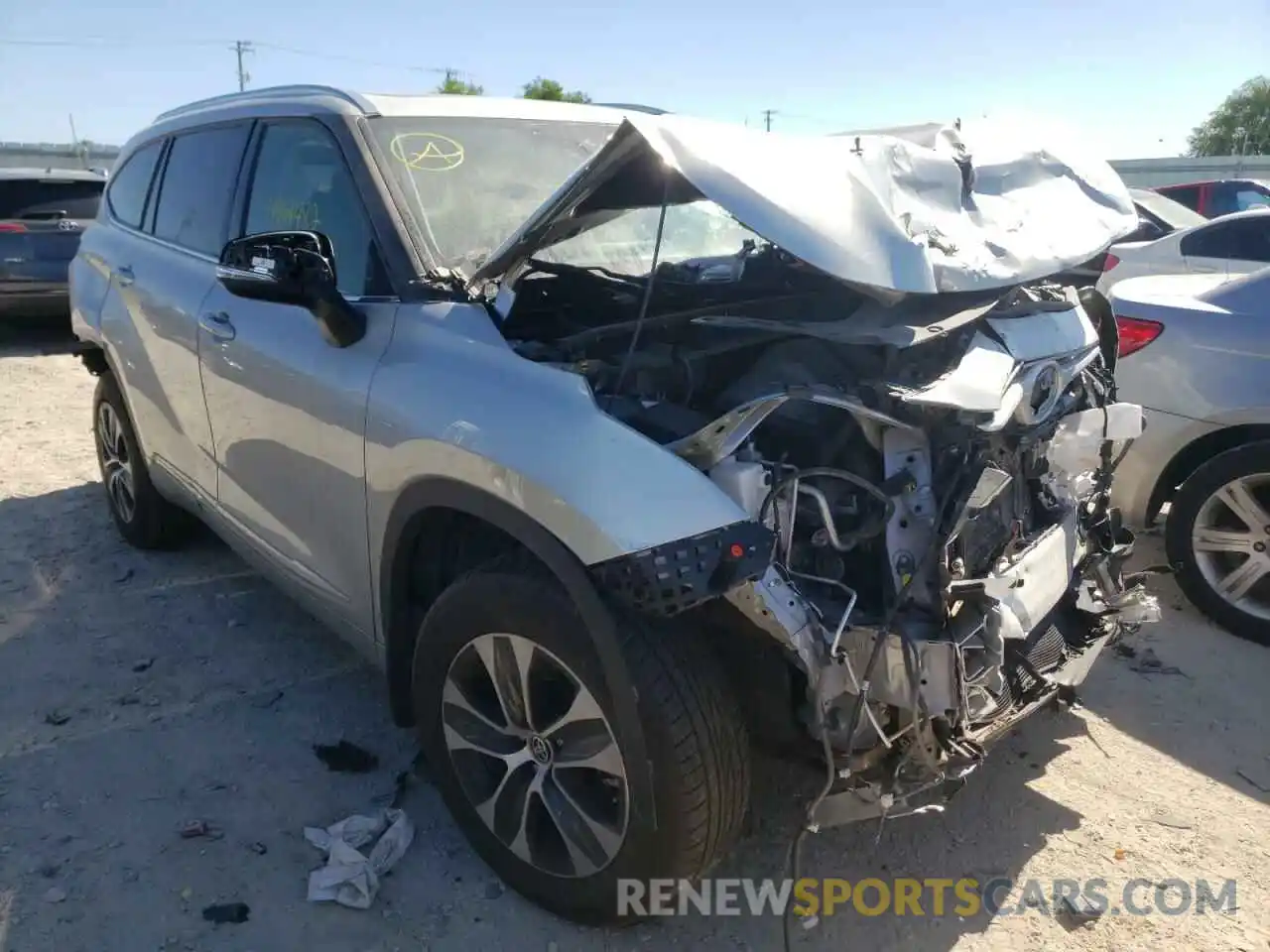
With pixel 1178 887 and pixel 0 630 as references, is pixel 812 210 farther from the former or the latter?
pixel 0 630

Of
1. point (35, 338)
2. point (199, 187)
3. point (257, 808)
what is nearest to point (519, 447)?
point (257, 808)

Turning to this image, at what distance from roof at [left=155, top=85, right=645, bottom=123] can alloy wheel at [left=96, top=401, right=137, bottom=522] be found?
1.80 metres

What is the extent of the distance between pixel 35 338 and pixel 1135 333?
35.3 feet

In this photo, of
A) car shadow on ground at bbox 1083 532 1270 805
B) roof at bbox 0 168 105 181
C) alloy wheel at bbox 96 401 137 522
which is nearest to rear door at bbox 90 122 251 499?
alloy wheel at bbox 96 401 137 522

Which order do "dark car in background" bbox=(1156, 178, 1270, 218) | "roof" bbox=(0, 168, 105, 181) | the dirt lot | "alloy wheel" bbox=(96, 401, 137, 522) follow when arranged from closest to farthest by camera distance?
1. the dirt lot
2. "alloy wheel" bbox=(96, 401, 137, 522)
3. "roof" bbox=(0, 168, 105, 181)
4. "dark car in background" bbox=(1156, 178, 1270, 218)

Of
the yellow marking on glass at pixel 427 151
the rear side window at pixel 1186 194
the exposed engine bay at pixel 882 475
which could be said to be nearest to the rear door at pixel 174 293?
the yellow marking on glass at pixel 427 151

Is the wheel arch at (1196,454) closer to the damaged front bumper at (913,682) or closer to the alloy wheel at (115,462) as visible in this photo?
the damaged front bumper at (913,682)

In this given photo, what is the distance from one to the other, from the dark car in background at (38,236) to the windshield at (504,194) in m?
7.96

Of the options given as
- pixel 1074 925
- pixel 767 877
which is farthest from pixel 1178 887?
pixel 767 877

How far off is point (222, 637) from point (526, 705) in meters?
2.16

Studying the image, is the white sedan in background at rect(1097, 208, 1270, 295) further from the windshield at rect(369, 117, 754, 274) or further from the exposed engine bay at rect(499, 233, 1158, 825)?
the exposed engine bay at rect(499, 233, 1158, 825)

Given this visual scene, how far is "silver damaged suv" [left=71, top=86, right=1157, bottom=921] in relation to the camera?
2.18 metres

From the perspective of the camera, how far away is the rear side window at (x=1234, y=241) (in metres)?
7.35

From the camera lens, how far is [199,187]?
13.2ft
